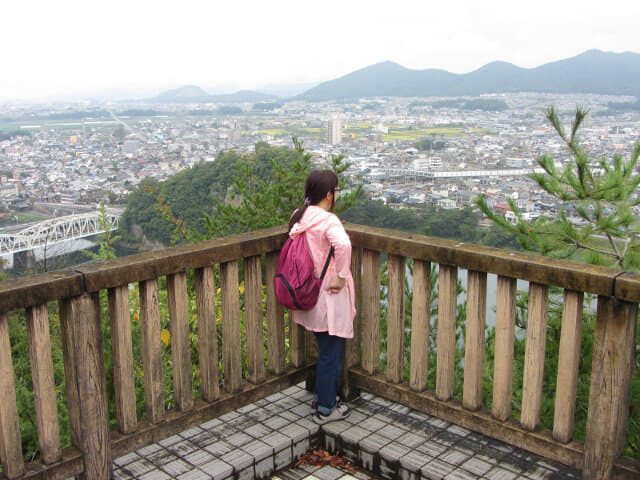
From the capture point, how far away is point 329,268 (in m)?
3.46

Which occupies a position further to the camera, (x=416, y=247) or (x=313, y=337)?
(x=313, y=337)

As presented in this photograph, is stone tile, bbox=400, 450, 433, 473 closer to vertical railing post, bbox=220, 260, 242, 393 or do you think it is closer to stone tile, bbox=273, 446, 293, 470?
stone tile, bbox=273, 446, 293, 470

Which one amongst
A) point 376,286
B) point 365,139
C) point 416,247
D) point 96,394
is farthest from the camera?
point 365,139

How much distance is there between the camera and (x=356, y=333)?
4035mm

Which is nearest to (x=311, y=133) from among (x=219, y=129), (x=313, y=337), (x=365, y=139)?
(x=365, y=139)

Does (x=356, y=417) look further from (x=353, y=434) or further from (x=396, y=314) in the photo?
(x=396, y=314)

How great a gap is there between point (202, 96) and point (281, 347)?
73.9 metres

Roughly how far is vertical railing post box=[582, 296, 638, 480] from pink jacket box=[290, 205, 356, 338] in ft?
4.33

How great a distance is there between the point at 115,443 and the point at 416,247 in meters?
1.95

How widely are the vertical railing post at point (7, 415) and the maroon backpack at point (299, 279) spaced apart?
1.44m

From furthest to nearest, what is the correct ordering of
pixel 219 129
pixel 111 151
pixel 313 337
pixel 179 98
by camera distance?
1. pixel 179 98
2. pixel 219 129
3. pixel 111 151
4. pixel 313 337

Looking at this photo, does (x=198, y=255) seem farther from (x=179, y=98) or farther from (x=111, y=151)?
(x=179, y=98)

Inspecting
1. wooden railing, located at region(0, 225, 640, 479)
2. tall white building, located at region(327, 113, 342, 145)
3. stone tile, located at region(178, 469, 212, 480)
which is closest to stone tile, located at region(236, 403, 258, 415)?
wooden railing, located at region(0, 225, 640, 479)

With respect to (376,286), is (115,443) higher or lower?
lower
